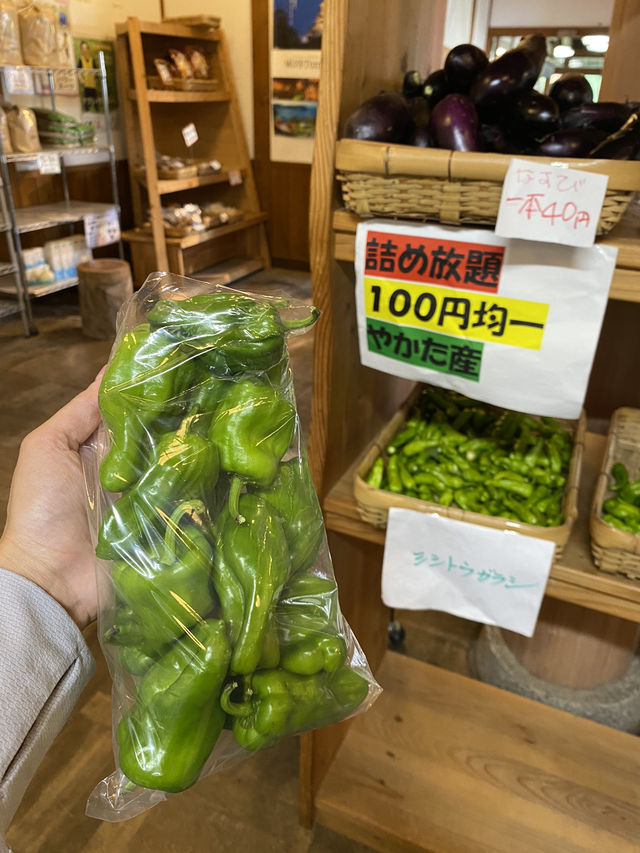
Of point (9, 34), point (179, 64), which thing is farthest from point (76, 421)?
point (179, 64)

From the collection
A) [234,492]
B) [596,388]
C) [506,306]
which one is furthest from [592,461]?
[234,492]

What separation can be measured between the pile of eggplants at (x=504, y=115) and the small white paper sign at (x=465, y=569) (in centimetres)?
56

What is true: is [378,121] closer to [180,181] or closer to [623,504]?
[623,504]

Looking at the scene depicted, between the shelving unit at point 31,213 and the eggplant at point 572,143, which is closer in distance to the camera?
the eggplant at point 572,143

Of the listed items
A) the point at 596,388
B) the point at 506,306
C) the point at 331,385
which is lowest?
the point at 596,388

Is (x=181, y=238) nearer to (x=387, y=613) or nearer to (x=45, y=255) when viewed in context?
(x=45, y=255)

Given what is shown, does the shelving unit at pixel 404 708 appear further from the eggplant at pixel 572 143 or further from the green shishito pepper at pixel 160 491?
the green shishito pepper at pixel 160 491

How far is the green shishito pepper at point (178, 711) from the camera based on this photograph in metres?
0.59

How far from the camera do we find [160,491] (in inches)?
23.8

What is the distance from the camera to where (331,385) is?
1.11m

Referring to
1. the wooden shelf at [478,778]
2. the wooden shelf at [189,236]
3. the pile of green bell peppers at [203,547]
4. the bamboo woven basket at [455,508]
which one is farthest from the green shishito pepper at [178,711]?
the wooden shelf at [189,236]

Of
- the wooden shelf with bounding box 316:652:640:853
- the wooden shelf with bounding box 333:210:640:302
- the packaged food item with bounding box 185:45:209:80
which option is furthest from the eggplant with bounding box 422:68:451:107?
the packaged food item with bounding box 185:45:209:80

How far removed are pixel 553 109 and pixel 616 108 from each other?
83mm

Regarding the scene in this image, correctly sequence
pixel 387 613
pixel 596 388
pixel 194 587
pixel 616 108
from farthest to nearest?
pixel 387 613 → pixel 596 388 → pixel 616 108 → pixel 194 587
